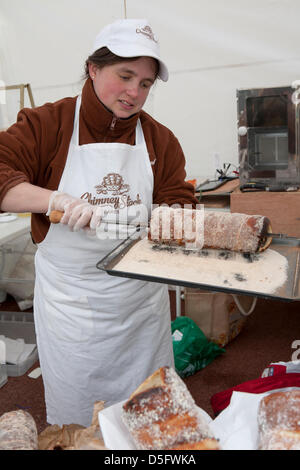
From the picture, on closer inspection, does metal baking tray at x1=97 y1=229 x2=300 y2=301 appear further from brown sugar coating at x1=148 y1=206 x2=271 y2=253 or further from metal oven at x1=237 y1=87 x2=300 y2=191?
metal oven at x1=237 y1=87 x2=300 y2=191

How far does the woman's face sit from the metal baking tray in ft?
1.48

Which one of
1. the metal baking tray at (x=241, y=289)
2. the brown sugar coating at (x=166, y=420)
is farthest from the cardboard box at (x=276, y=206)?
the brown sugar coating at (x=166, y=420)

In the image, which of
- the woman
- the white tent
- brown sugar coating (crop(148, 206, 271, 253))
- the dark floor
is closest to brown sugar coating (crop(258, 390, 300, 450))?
brown sugar coating (crop(148, 206, 271, 253))

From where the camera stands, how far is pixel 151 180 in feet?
Result: 5.36

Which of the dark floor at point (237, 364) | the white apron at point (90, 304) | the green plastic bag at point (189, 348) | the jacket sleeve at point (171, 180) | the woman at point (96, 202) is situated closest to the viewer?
the woman at point (96, 202)

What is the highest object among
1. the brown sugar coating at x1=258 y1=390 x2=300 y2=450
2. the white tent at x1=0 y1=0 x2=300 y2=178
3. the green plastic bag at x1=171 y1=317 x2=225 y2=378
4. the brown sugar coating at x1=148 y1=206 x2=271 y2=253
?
the white tent at x1=0 y1=0 x2=300 y2=178

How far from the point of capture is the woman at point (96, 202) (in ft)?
4.58

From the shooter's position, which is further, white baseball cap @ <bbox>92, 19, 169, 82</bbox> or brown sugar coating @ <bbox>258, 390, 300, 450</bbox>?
white baseball cap @ <bbox>92, 19, 169, 82</bbox>

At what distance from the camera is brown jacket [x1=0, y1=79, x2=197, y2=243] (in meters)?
1.35

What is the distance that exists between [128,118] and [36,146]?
0.35 metres

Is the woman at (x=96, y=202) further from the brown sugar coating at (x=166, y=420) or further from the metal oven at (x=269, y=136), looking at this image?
the metal oven at (x=269, y=136)

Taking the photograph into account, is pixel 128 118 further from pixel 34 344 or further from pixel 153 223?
pixel 34 344

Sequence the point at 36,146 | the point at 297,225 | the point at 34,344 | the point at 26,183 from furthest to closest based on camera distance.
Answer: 1. the point at 34,344
2. the point at 297,225
3. the point at 36,146
4. the point at 26,183
